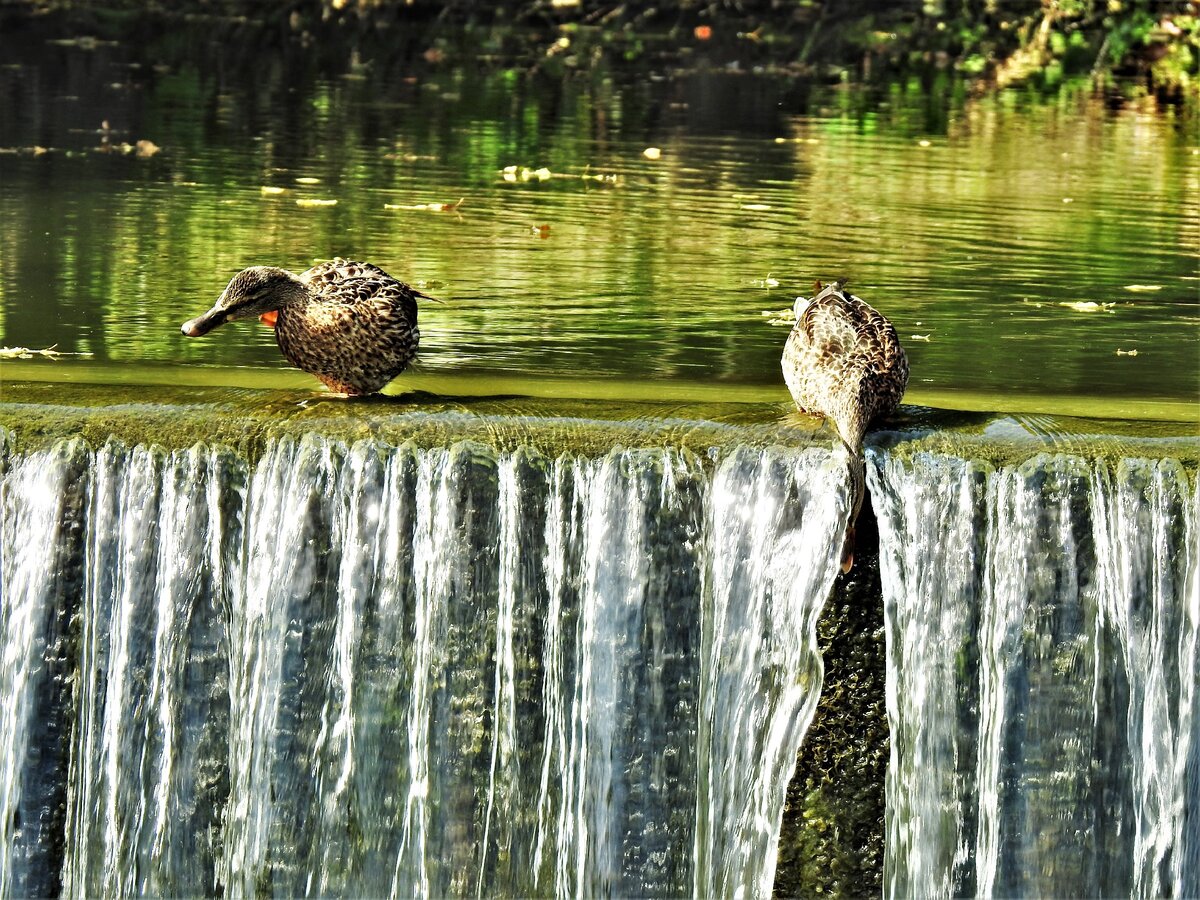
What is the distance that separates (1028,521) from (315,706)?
2.15 meters

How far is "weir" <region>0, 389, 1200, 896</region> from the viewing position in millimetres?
5527

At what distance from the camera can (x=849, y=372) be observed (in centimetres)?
539

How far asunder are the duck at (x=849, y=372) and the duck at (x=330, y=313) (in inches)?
46.4

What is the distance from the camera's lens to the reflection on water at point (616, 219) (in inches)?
288

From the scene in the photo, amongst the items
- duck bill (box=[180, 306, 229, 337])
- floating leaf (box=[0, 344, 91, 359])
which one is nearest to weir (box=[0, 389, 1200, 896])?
duck bill (box=[180, 306, 229, 337])

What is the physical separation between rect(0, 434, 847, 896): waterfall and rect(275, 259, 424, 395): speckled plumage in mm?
256

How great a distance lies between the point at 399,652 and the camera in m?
5.61

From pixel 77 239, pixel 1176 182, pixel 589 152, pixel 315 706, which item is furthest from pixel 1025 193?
pixel 315 706

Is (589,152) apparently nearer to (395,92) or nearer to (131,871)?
(395,92)

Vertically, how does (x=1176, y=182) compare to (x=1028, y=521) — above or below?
above

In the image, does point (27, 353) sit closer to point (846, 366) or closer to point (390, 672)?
point (390, 672)

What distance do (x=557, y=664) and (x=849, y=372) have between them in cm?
121

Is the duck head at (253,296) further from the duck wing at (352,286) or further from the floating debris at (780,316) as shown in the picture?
the floating debris at (780,316)

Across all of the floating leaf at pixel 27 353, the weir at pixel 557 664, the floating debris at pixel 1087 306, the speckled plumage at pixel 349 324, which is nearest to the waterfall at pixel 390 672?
the weir at pixel 557 664
